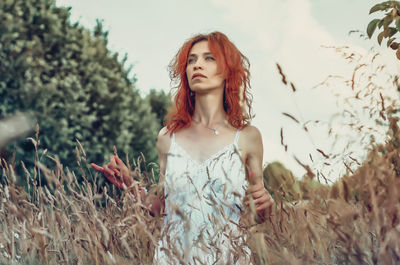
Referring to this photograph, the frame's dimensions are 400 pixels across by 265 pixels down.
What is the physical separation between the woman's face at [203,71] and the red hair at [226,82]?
1.5 inches

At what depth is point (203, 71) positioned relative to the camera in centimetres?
300

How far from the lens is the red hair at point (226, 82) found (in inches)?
121

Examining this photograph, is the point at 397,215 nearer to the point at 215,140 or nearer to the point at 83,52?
the point at 215,140

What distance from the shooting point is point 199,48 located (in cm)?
315

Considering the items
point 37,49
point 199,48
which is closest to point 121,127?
point 37,49

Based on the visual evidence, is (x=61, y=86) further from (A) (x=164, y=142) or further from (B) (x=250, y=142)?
(B) (x=250, y=142)

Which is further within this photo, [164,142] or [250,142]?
[164,142]

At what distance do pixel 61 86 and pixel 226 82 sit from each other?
288 inches

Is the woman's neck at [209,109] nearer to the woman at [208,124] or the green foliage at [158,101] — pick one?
the woman at [208,124]

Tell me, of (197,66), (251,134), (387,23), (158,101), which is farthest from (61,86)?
(387,23)

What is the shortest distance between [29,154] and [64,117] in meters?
1.09

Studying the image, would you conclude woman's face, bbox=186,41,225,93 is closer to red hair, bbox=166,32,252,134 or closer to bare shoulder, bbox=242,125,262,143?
red hair, bbox=166,32,252,134

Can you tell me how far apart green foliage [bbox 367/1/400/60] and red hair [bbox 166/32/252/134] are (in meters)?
0.88

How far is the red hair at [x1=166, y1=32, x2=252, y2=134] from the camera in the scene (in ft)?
10.1
